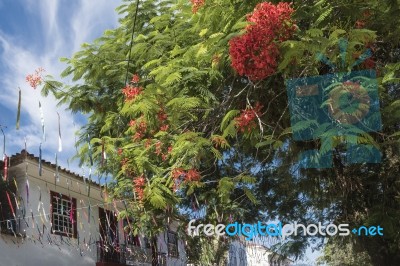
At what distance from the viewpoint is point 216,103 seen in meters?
8.61

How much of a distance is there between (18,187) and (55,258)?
2689 millimetres

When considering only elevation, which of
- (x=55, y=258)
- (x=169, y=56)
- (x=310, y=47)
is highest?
(x=169, y=56)

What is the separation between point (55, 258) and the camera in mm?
16484

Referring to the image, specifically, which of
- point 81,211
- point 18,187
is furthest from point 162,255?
point 18,187

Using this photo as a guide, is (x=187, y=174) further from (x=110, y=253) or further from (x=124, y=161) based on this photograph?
(x=110, y=253)

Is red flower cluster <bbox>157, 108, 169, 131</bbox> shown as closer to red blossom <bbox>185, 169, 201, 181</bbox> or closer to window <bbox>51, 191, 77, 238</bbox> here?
red blossom <bbox>185, 169, 201, 181</bbox>

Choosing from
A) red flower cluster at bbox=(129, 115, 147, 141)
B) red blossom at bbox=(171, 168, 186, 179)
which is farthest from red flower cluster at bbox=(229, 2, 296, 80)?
red flower cluster at bbox=(129, 115, 147, 141)

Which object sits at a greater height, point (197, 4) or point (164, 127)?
point (197, 4)

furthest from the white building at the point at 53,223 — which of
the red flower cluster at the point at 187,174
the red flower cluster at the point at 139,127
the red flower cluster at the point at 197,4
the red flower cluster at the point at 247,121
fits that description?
the red flower cluster at the point at 197,4

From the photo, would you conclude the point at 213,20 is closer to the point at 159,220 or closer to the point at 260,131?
the point at 260,131

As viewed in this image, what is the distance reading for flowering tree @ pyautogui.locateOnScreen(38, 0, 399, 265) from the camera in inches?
234

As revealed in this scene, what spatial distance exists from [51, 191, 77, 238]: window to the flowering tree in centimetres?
565

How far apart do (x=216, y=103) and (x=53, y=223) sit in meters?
9.95

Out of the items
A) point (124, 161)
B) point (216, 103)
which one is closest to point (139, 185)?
point (124, 161)
